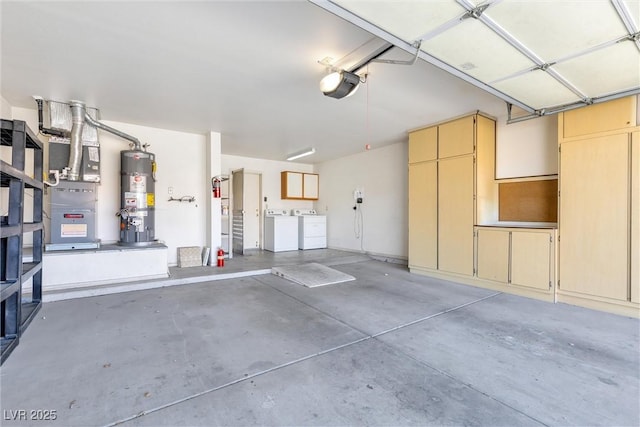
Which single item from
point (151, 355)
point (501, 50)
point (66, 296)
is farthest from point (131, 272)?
point (501, 50)

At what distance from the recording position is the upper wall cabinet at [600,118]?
127 inches

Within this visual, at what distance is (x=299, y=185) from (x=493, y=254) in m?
5.53

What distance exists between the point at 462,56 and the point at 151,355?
354 centimetres

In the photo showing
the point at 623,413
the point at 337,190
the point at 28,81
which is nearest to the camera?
the point at 623,413

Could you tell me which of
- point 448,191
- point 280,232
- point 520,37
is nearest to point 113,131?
point 280,232

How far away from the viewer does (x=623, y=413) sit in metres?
1.65

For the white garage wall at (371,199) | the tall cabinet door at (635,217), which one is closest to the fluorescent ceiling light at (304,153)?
the white garage wall at (371,199)

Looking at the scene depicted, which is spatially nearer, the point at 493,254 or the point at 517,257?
the point at 517,257

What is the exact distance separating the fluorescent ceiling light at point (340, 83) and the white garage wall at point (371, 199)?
3618 millimetres

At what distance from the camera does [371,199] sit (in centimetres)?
711

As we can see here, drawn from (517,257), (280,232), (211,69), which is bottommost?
(517,257)

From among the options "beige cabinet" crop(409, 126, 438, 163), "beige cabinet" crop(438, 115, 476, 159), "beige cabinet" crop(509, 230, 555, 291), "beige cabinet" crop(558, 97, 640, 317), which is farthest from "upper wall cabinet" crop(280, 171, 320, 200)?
"beige cabinet" crop(558, 97, 640, 317)

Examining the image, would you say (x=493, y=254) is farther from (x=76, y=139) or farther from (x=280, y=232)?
(x=76, y=139)

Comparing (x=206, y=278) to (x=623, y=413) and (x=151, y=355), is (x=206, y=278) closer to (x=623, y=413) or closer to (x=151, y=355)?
(x=151, y=355)
